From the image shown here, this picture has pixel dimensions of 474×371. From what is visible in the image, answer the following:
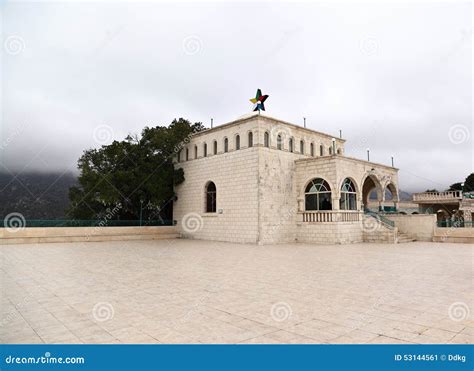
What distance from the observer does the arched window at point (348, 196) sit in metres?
19.3

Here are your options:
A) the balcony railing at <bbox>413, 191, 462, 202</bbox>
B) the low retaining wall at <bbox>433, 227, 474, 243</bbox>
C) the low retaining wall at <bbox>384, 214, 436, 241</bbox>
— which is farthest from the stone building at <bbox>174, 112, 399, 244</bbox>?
the balcony railing at <bbox>413, 191, 462, 202</bbox>

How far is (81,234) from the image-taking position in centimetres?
2031

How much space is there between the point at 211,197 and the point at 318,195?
756 cm

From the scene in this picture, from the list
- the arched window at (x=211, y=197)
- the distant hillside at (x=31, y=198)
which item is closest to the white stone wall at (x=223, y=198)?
the arched window at (x=211, y=197)

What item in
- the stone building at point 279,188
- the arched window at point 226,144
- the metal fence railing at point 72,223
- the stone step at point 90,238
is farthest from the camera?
the arched window at point 226,144

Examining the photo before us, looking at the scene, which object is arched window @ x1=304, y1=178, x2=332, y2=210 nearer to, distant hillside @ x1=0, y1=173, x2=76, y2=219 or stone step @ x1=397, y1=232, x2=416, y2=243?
stone step @ x1=397, y1=232, x2=416, y2=243

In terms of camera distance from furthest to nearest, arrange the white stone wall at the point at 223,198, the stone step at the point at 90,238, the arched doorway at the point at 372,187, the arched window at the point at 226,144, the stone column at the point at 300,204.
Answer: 1. the arched doorway at the point at 372,187
2. the arched window at the point at 226,144
3. the stone column at the point at 300,204
4. the white stone wall at the point at 223,198
5. the stone step at the point at 90,238

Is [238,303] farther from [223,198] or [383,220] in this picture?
[383,220]

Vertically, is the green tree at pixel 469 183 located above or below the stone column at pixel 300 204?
above

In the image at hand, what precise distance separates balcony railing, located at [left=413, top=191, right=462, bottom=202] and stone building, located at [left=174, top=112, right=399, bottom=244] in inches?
719

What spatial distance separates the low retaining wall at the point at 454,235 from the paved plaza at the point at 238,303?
9429 mm

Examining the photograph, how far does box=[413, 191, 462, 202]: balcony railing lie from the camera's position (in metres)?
36.1

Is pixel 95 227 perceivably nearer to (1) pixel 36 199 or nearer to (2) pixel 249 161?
(2) pixel 249 161

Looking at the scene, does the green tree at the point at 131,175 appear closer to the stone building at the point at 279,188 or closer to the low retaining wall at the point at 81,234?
the low retaining wall at the point at 81,234
